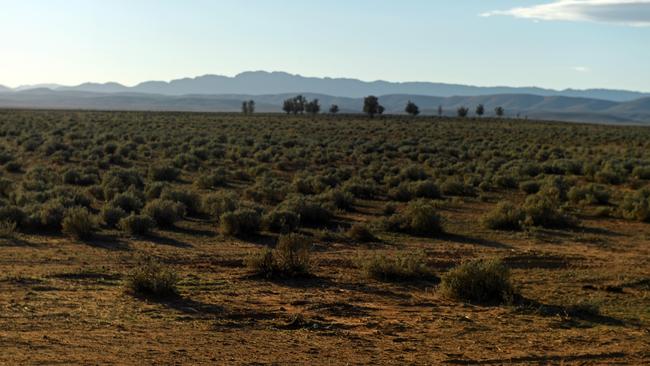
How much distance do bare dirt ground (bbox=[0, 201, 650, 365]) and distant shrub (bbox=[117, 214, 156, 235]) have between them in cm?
124

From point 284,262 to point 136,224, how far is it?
5.65 meters

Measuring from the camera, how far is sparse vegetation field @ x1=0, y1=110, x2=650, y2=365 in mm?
8508

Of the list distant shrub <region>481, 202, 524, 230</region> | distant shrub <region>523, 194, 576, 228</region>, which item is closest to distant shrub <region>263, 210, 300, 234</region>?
distant shrub <region>481, 202, 524, 230</region>

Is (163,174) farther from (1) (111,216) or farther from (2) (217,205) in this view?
(1) (111,216)

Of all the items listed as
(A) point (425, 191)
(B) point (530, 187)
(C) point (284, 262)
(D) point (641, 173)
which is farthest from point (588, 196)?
(C) point (284, 262)

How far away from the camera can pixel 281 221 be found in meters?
17.9

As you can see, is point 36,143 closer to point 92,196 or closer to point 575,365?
point 92,196

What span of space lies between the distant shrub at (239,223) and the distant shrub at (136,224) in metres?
1.81

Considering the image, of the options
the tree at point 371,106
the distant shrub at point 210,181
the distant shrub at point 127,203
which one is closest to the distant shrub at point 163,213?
the distant shrub at point 127,203

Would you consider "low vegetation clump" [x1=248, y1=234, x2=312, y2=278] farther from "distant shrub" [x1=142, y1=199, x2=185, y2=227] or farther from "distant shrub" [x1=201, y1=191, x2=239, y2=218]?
"distant shrub" [x1=201, y1=191, x2=239, y2=218]

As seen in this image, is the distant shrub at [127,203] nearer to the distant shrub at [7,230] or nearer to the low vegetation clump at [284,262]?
the distant shrub at [7,230]

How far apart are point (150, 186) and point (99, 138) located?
2555cm

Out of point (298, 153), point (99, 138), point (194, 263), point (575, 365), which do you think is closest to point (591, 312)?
point (575, 365)

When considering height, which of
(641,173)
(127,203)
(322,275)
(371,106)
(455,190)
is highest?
(371,106)
